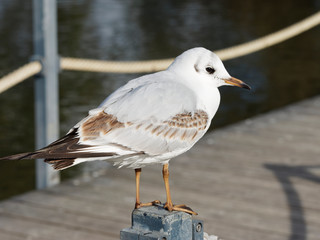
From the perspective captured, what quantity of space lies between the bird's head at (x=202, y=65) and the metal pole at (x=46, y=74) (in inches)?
80.3

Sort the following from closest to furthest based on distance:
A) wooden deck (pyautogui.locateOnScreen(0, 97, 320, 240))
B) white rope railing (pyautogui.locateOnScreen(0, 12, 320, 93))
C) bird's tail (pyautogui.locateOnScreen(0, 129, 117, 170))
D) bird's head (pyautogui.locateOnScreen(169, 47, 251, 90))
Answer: bird's tail (pyautogui.locateOnScreen(0, 129, 117, 170)) < bird's head (pyautogui.locateOnScreen(169, 47, 251, 90)) < wooden deck (pyautogui.locateOnScreen(0, 97, 320, 240)) < white rope railing (pyautogui.locateOnScreen(0, 12, 320, 93))

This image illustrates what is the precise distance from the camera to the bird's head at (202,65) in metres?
2.05

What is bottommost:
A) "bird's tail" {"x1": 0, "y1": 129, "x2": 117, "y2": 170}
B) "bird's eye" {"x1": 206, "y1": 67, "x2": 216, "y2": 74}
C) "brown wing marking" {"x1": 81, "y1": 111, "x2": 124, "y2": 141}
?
"bird's tail" {"x1": 0, "y1": 129, "x2": 117, "y2": 170}

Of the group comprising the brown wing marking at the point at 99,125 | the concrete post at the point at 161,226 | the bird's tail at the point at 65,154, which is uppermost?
the brown wing marking at the point at 99,125

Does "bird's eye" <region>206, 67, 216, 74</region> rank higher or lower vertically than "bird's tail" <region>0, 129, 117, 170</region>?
higher

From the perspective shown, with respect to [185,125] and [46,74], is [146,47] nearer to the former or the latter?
[46,74]

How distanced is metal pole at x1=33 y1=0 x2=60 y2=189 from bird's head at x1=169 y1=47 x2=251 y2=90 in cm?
204

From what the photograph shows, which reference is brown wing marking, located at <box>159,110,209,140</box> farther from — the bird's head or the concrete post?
the concrete post

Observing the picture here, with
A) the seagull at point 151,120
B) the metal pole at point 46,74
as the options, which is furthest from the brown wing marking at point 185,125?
the metal pole at point 46,74

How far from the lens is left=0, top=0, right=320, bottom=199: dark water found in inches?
311

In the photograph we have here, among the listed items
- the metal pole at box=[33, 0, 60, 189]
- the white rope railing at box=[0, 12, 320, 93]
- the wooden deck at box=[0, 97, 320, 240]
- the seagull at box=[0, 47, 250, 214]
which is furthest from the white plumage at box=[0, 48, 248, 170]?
the metal pole at box=[33, 0, 60, 189]

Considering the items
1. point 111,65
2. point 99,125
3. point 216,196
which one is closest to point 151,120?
point 99,125

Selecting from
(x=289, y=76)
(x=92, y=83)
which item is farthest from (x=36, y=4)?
(x=289, y=76)

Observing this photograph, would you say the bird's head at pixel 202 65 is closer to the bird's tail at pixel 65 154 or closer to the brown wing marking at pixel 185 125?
the brown wing marking at pixel 185 125
